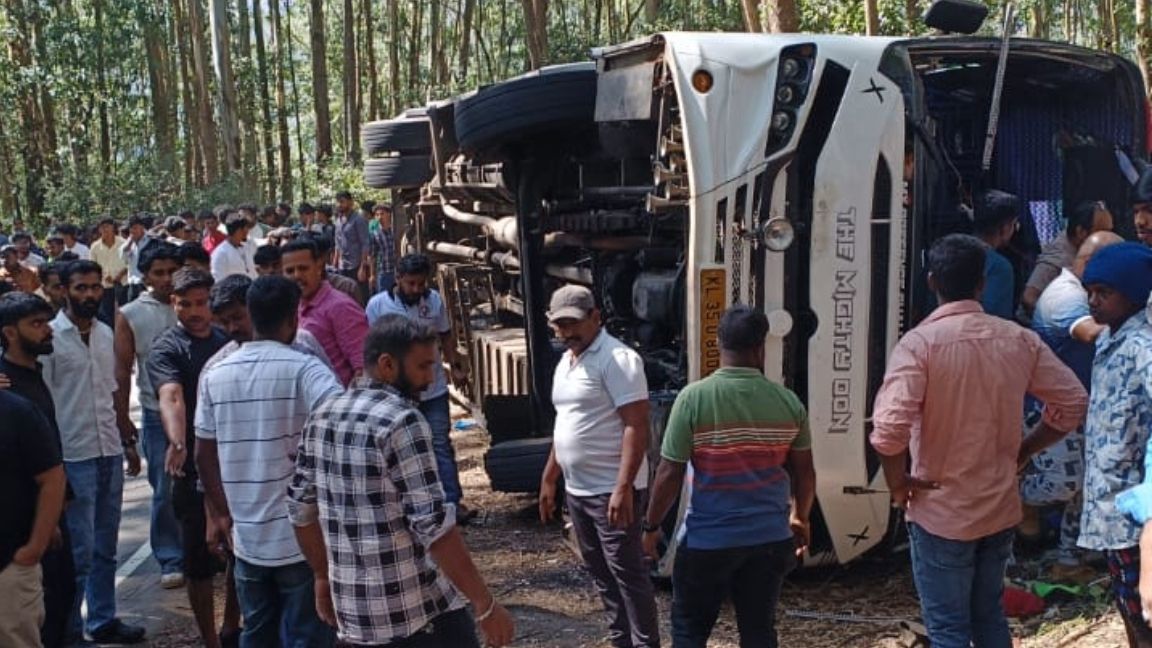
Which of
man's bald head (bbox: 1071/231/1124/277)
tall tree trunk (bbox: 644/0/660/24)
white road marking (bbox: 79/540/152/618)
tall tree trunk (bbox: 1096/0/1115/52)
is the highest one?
tall tree trunk (bbox: 644/0/660/24)

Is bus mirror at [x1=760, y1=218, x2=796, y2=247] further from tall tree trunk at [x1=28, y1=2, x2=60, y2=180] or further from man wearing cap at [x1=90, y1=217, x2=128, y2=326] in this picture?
tall tree trunk at [x1=28, y1=2, x2=60, y2=180]

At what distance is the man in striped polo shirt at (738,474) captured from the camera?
13.5 feet

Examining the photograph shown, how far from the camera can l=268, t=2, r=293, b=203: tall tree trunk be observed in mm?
35838

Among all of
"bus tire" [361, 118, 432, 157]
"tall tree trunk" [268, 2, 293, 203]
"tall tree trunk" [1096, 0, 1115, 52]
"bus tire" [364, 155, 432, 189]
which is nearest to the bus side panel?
"bus tire" [361, 118, 432, 157]

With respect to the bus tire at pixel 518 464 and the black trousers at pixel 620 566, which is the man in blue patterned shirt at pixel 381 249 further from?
the black trousers at pixel 620 566

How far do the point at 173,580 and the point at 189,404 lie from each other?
171 centimetres

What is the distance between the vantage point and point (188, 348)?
533 centimetres

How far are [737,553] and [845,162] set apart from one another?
1947 mm

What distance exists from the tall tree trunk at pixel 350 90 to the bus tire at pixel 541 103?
23.0 m

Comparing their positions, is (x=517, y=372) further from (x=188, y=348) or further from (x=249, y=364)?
(x=249, y=364)

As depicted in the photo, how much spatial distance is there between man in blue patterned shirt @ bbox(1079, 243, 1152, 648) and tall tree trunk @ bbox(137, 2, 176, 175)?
32.7m

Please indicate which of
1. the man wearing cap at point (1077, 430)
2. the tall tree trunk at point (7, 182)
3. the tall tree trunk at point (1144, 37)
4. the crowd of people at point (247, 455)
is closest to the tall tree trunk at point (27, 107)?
the tall tree trunk at point (7, 182)

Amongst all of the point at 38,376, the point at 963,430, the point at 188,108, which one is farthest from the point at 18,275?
the point at 188,108

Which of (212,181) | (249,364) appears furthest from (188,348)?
(212,181)
